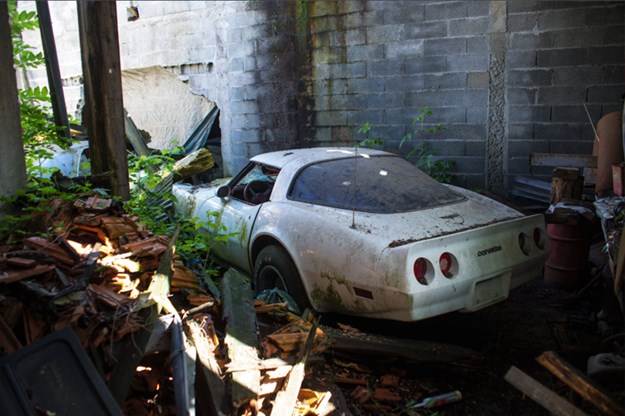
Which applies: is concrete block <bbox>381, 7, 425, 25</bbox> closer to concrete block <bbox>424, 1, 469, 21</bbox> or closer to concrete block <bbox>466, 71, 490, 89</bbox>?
concrete block <bbox>424, 1, 469, 21</bbox>

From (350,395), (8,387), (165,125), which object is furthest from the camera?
(165,125)

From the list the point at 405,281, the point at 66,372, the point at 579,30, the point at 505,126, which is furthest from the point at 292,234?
the point at 579,30

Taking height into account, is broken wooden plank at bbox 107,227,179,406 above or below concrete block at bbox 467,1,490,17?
below

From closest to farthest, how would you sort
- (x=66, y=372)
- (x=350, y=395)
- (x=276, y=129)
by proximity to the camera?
(x=66, y=372), (x=350, y=395), (x=276, y=129)

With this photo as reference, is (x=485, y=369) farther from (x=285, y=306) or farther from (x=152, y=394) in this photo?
(x=152, y=394)

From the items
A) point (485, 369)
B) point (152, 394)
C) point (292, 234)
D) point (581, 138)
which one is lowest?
point (485, 369)

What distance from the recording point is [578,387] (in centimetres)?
236

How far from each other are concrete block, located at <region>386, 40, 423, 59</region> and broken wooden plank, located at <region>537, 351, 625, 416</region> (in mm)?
5604

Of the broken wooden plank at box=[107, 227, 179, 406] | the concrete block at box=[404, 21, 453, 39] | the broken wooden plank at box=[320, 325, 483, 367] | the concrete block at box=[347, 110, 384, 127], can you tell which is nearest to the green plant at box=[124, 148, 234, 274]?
the broken wooden plank at box=[107, 227, 179, 406]

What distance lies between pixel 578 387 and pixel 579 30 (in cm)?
544

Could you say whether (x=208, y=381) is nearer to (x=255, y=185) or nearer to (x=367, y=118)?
(x=255, y=185)

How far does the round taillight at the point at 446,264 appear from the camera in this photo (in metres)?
3.58

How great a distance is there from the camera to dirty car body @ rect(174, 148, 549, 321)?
3.54 meters

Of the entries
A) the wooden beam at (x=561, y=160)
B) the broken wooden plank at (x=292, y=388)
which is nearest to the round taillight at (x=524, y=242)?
the wooden beam at (x=561, y=160)
